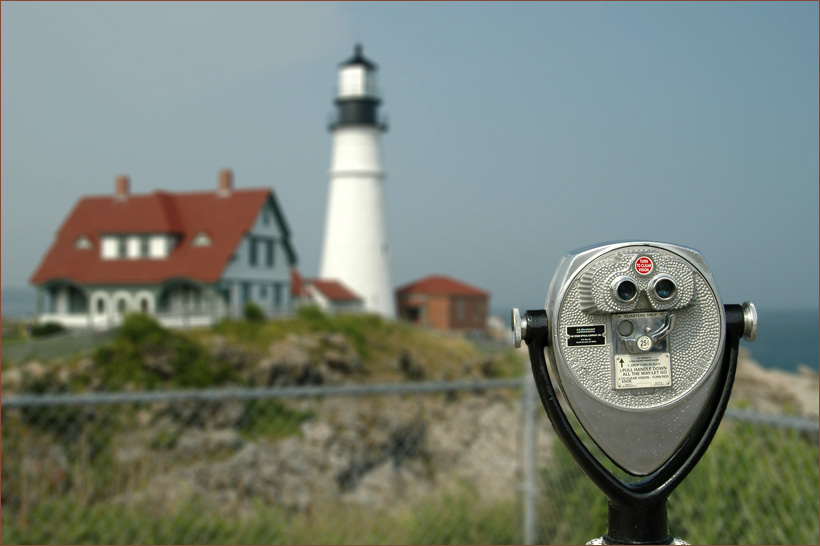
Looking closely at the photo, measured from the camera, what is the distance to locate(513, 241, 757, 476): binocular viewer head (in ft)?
3.78

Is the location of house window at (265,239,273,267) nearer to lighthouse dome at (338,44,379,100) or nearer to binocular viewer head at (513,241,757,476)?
lighthouse dome at (338,44,379,100)

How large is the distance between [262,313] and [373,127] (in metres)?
9.71

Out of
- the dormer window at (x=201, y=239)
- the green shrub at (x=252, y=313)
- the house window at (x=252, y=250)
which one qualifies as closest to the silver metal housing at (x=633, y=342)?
the green shrub at (x=252, y=313)

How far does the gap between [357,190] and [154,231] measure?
7.76 m

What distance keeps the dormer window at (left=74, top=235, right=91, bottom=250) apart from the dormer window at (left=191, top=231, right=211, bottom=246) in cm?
240

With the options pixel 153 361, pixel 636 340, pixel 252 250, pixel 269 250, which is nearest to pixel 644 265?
pixel 636 340

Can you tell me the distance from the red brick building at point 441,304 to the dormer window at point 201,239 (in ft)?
37.1

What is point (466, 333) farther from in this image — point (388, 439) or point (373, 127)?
point (388, 439)

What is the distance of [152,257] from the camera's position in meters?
17.8

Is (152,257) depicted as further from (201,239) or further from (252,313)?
(252,313)

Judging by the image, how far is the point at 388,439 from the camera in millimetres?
11188

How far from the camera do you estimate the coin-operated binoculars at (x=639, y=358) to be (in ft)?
3.79

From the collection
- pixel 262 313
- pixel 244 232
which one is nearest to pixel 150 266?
pixel 244 232

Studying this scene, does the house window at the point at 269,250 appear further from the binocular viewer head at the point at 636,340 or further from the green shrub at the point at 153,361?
the binocular viewer head at the point at 636,340
